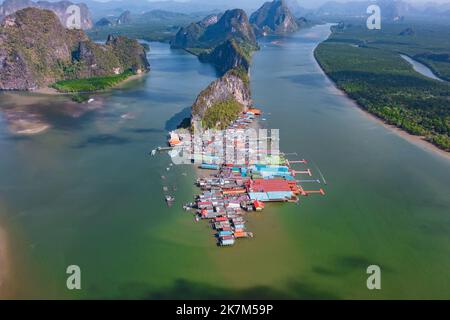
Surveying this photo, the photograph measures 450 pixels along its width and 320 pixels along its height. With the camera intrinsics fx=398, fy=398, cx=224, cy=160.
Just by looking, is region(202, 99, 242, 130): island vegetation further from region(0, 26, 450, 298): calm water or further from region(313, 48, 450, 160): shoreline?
region(313, 48, 450, 160): shoreline

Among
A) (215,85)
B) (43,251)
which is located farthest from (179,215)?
(215,85)

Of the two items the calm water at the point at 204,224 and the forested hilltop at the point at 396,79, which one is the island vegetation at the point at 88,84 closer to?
the calm water at the point at 204,224

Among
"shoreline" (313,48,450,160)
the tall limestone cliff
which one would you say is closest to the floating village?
"shoreline" (313,48,450,160)

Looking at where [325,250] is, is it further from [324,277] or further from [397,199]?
[397,199]

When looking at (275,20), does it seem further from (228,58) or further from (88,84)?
(88,84)

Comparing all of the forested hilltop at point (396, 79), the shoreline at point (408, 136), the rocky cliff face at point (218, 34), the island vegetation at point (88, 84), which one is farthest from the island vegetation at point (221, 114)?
the rocky cliff face at point (218, 34)
